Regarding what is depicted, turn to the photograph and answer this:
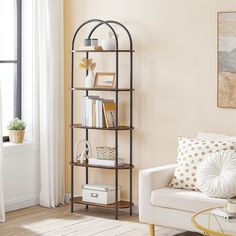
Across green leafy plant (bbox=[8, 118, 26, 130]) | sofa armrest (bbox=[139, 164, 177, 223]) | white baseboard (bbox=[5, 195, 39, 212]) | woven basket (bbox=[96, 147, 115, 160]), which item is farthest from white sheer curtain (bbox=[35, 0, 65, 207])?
sofa armrest (bbox=[139, 164, 177, 223])

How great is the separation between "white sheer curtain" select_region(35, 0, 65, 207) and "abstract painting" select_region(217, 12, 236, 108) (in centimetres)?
168

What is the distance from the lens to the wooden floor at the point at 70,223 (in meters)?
5.48

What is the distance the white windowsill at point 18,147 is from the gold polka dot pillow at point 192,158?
1.70 metres

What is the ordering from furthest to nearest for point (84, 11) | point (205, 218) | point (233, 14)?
1. point (84, 11)
2. point (233, 14)
3. point (205, 218)

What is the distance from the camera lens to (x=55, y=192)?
21.2 ft

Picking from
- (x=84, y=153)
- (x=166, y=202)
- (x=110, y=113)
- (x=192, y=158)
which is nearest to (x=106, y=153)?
(x=84, y=153)

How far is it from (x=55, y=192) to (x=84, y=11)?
1.81 metres

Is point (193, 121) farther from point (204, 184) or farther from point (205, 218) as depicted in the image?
point (205, 218)

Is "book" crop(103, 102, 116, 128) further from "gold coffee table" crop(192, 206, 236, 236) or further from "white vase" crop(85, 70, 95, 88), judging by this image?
"gold coffee table" crop(192, 206, 236, 236)

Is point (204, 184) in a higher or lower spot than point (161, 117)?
lower

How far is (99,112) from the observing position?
602 cm

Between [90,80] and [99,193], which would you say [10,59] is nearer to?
[90,80]

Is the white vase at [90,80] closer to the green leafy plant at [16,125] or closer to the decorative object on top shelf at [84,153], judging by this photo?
the decorative object on top shelf at [84,153]

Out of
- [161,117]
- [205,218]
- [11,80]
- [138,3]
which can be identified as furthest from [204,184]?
[11,80]
